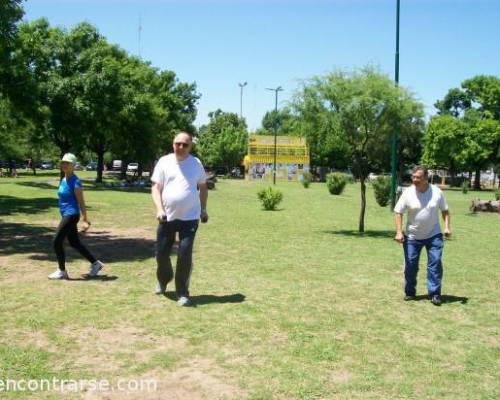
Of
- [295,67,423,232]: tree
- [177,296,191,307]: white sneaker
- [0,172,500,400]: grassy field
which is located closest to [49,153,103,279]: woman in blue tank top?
[0,172,500,400]: grassy field

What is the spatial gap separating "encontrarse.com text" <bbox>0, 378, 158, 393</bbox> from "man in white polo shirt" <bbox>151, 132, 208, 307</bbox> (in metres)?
2.19

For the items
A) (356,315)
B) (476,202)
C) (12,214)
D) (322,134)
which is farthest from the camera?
(476,202)

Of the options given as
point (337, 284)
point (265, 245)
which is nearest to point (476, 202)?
point (265, 245)

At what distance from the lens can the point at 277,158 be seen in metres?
70.6

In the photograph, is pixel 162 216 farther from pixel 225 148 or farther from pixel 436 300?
pixel 225 148

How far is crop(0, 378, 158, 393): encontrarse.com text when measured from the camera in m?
4.12

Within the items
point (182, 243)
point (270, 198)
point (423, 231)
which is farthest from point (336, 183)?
point (182, 243)

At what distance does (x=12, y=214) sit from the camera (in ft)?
55.7

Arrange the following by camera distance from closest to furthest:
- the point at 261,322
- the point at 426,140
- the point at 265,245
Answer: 1. the point at 261,322
2. the point at 265,245
3. the point at 426,140

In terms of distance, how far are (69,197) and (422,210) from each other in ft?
15.2

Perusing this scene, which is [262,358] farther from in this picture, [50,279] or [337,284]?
[50,279]

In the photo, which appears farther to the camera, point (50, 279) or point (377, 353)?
point (50, 279)

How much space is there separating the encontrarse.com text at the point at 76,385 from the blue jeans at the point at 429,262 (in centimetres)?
398

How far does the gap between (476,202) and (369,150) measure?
36.1ft
